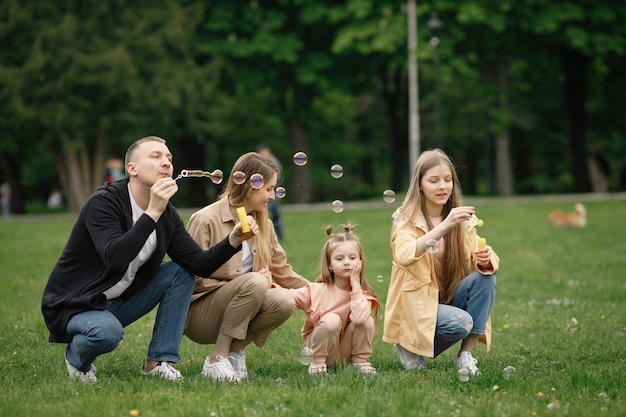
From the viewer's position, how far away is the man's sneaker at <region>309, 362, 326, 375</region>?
557 cm

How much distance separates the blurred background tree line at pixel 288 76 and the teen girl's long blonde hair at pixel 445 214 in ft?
66.0

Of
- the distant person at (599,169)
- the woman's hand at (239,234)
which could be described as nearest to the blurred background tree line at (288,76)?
the distant person at (599,169)

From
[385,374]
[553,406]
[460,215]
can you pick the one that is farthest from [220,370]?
[553,406]

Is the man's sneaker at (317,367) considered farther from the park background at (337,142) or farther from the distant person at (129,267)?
the distant person at (129,267)

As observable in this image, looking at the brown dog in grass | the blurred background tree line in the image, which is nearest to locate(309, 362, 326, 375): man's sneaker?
the brown dog in grass

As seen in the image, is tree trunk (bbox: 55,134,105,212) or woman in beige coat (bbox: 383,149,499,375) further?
tree trunk (bbox: 55,134,105,212)

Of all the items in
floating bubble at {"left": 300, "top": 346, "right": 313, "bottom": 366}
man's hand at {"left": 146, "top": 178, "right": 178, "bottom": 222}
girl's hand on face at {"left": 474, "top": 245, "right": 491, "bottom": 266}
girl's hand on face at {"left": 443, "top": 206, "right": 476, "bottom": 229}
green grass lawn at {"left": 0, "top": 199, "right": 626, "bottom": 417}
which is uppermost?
man's hand at {"left": 146, "top": 178, "right": 178, "bottom": 222}

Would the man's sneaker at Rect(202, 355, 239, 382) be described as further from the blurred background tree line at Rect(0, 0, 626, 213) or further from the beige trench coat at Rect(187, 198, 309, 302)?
the blurred background tree line at Rect(0, 0, 626, 213)

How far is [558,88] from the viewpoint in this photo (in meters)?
37.6

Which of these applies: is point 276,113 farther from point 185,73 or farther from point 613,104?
point 613,104

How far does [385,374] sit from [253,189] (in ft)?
4.88

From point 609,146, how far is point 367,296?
34578 mm

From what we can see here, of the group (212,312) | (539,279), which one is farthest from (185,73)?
(212,312)

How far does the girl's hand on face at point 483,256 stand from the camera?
5.48m
